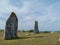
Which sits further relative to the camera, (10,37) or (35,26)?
(35,26)

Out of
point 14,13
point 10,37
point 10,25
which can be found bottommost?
point 10,37

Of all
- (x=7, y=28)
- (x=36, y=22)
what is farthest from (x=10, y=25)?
(x=36, y=22)

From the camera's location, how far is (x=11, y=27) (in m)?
36.7

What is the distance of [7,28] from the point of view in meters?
36.2

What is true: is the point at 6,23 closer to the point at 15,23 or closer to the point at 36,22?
the point at 15,23

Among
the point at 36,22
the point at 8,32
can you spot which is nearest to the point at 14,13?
the point at 8,32

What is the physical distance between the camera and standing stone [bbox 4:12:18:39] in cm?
3600

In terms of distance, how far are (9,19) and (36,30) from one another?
25.4 m

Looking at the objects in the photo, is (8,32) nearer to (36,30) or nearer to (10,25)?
(10,25)

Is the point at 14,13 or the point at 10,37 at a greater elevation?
the point at 14,13

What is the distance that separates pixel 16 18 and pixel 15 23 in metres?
1.03

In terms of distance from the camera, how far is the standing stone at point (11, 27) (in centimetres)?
3600

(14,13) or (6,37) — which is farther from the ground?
(14,13)

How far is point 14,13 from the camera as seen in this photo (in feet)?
121
